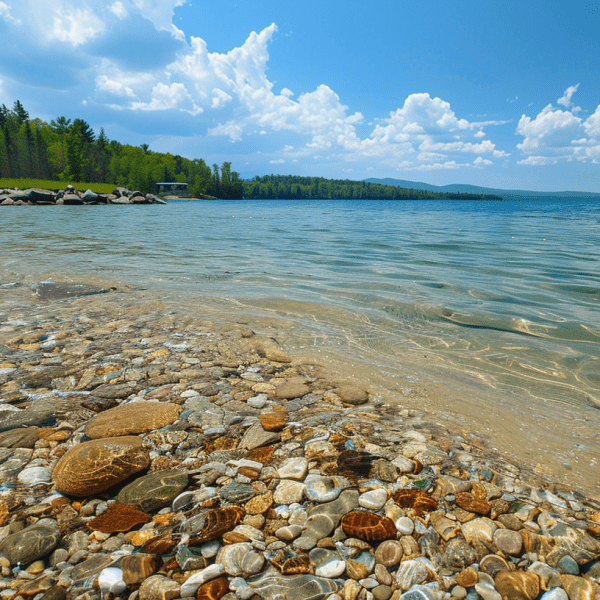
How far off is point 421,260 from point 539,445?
10.6 meters

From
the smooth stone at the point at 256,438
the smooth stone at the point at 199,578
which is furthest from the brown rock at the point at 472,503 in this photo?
the smooth stone at the point at 199,578

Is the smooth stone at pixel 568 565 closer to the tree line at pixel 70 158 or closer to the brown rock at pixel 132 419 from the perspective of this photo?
the brown rock at pixel 132 419

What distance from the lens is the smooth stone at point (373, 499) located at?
82.6 inches

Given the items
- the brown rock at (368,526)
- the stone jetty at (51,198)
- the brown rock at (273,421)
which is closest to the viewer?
the brown rock at (368,526)

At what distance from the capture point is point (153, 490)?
2166 millimetres

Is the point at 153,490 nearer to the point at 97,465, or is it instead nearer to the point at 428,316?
the point at 97,465

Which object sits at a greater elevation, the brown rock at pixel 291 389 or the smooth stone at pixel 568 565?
the smooth stone at pixel 568 565

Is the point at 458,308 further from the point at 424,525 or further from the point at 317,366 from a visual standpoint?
the point at 424,525

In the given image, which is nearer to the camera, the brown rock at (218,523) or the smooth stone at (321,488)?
the brown rock at (218,523)

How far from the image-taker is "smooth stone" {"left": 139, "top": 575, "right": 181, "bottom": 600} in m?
1.57

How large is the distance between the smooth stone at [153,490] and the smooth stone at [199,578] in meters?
0.54

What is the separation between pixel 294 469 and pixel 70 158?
341 feet

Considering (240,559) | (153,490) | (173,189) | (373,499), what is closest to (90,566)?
(153,490)

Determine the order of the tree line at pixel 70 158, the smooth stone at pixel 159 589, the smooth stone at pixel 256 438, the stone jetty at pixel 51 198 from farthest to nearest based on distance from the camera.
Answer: the tree line at pixel 70 158
the stone jetty at pixel 51 198
the smooth stone at pixel 256 438
the smooth stone at pixel 159 589
